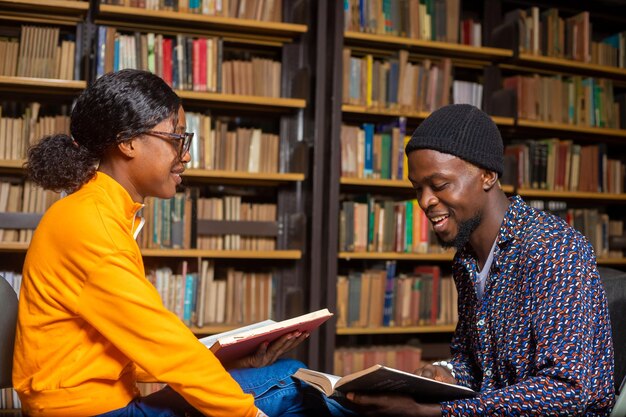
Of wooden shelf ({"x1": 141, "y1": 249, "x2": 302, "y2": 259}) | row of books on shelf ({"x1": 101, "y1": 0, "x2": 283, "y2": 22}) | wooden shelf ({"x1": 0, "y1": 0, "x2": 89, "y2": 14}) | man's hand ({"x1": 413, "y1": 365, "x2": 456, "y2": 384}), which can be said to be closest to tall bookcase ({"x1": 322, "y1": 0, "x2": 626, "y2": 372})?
wooden shelf ({"x1": 141, "y1": 249, "x2": 302, "y2": 259})

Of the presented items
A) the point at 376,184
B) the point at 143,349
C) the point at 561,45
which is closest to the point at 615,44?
the point at 561,45

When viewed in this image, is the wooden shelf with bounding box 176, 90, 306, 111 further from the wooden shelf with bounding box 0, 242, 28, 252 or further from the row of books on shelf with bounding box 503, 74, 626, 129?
the row of books on shelf with bounding box 503, 74, 626, 129

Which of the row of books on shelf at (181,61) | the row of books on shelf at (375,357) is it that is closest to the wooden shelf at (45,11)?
the row of books on shelf at (181,61)

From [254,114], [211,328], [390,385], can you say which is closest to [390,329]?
[211,328]

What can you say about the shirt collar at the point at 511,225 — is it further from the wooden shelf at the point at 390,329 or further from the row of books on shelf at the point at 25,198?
the row of books on shelf at the point at 25,198

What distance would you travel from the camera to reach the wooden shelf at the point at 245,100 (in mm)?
3191

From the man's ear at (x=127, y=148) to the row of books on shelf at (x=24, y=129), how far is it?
1.70m

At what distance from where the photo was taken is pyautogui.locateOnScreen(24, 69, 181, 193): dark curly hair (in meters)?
1.51

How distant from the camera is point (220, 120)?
139 inches

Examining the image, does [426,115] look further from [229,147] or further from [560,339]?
[560,339]

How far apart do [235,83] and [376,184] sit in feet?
2.81

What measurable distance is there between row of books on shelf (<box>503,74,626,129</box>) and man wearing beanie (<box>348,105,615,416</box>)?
2.27m

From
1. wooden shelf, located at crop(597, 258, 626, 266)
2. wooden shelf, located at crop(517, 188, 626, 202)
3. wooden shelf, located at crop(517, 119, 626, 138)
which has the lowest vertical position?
wooden shelf, located at crop(597, 258, 626, 266)

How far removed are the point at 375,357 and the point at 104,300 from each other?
7.72 feet
